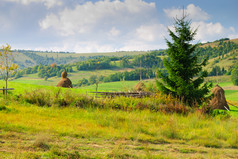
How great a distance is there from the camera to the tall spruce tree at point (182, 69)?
14.6 meters

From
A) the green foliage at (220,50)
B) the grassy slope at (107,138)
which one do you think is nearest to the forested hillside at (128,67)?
the green foliage at (220,50)

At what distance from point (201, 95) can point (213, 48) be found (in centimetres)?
18252

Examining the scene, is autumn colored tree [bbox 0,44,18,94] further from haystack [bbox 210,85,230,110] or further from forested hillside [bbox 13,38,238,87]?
forested hillside [bbox 13,38,238,87]

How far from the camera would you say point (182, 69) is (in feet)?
49.8

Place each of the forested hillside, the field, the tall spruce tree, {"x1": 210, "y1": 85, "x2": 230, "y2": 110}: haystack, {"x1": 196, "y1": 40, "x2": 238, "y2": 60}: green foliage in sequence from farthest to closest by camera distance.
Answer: {"x1": 196, "y1": 40, "x2": 238, "y2": 60}: green foliage, the forested hillside, {"x1": 210, "y1": 85, "x2": 230, "y2": 110}: haystack, the tall spruce tree, the field

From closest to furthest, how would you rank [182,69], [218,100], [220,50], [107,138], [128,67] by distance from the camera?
[107,138]
[182,69]
[218,100]
[128,67]
[220,50]

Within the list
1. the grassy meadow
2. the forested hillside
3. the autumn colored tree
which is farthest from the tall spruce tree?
the forested hillside

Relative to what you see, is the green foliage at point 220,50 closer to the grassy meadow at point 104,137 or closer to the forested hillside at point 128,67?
the forested hillside at point 128,67

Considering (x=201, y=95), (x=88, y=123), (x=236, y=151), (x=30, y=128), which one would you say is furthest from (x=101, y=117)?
(x=201, y=95)

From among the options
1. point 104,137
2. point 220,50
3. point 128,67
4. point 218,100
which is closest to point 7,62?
point 104,137

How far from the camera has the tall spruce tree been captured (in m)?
14.6

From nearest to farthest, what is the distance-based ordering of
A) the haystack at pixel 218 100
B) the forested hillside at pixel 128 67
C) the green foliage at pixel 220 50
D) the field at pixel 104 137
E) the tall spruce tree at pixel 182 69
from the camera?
the field at pixel 104 137 → the tall spruce tree at pixel 182 69 → the haystack at pixel 218 100 → the forested hillside at pixel 128 67 → the green foliage at pixel 220 50

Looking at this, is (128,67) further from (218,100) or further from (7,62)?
(7,62)

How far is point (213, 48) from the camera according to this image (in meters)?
173
